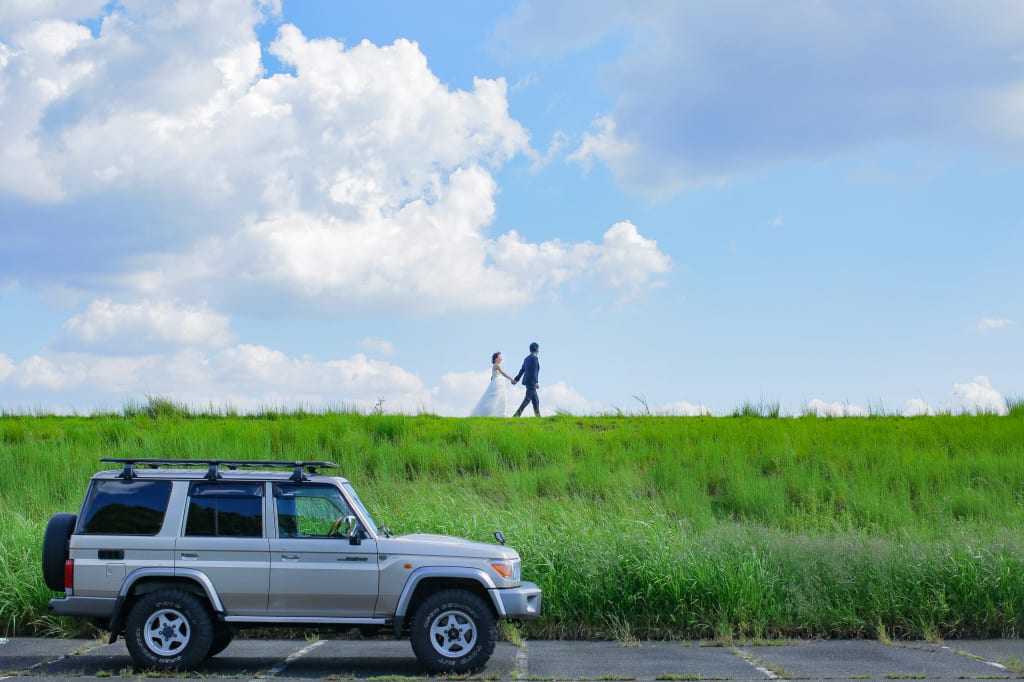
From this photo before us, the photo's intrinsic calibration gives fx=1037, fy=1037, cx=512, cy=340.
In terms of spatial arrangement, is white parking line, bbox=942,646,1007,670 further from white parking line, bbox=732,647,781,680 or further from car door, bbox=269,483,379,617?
car door, bbox=269,483,379,617

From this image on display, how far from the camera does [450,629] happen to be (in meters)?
10.6

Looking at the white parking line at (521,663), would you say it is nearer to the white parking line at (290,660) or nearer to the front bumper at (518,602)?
the front bumper at (518,602)

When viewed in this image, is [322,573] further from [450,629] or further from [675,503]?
[675,503]

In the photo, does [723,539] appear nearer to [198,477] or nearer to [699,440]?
[198,477]

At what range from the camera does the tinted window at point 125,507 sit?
10.9 m

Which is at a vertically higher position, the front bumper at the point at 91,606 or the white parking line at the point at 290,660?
the front bumper at the point at 91,606

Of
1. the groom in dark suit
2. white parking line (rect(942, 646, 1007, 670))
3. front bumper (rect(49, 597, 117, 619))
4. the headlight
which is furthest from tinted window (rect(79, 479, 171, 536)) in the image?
the groom in dark suit

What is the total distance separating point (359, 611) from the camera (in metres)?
10.7

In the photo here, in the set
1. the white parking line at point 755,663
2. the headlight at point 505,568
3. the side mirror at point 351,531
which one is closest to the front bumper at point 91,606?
the side mirror at point 351,531

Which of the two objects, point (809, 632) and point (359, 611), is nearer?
point (359, 611)

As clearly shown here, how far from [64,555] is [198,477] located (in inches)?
67.5

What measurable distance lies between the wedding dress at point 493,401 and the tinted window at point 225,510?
22.3 metres

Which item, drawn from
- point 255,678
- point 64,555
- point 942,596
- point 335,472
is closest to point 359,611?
point 255,678

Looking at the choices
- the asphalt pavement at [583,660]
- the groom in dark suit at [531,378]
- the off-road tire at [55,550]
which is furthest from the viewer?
the groom in dark suit at [531,378]
